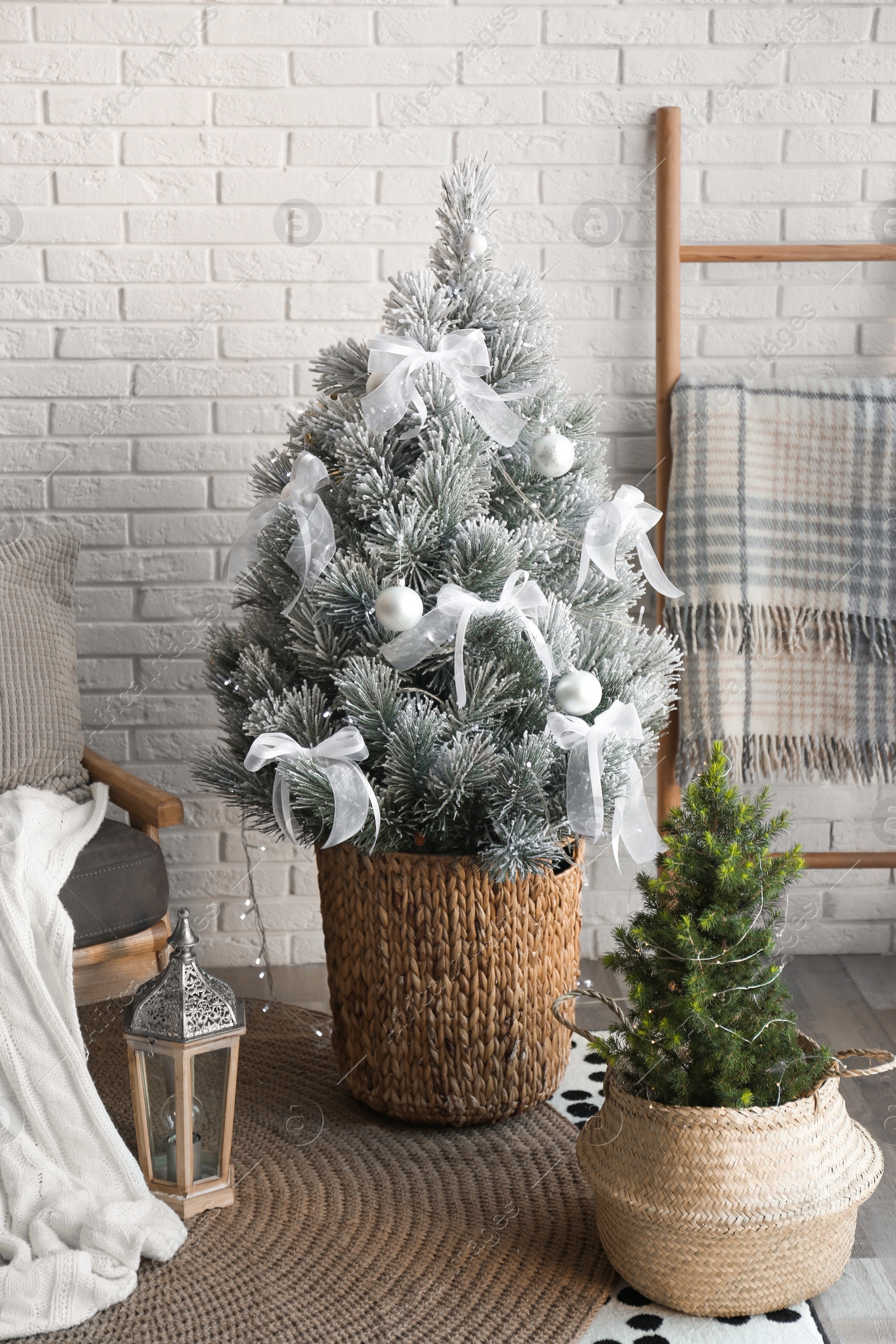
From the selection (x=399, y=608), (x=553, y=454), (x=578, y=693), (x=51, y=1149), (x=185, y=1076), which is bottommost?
(x=51, y=1149)

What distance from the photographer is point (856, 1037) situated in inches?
73.8

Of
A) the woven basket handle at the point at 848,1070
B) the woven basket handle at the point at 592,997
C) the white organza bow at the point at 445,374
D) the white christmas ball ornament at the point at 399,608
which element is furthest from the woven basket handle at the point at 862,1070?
the white organza bow at the point at 445,374

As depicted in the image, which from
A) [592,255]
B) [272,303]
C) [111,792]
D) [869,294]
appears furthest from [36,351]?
[869,294]

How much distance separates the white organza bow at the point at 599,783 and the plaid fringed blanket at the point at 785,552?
554 millimetres

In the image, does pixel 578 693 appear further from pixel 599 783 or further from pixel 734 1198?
pixel 734 1198

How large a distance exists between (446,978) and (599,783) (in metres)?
0.33

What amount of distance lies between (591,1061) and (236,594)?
875mm

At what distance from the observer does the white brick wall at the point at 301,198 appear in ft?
6.28

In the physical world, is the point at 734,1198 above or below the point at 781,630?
below

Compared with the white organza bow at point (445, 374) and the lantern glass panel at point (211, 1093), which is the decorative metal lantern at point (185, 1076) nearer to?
the lantern glass panel at point (211, 1093)

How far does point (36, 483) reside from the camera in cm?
202

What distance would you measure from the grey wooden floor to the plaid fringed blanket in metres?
0.44

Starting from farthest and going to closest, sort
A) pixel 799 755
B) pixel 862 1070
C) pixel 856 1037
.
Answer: pixel 799 755 → pixel 856 1037 → pixel 862 1070

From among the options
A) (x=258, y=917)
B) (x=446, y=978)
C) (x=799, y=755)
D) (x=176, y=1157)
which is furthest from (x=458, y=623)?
(x=258, y=917)
